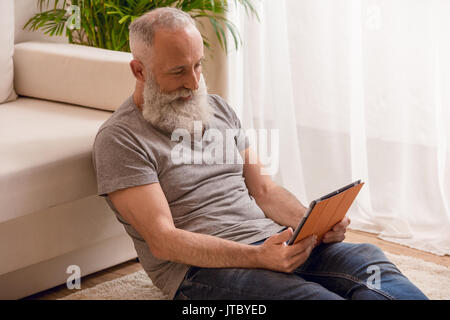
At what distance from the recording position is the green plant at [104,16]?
2583 mm

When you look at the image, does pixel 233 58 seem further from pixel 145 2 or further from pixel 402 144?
pixel 402 144

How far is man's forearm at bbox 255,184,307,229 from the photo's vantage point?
1.74 meters

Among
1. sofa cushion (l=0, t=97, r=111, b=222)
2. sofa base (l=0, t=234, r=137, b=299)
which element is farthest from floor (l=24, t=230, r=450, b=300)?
sofa cushion (l=0, t=97, r=111, b=222)

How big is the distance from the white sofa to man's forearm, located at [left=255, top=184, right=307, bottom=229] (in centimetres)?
47

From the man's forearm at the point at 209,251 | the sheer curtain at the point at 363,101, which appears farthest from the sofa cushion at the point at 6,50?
the man's forearm at the point at 209,251

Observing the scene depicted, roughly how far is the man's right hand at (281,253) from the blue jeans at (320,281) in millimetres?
17

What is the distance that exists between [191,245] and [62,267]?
2.07 ft

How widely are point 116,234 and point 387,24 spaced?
130 centimetres

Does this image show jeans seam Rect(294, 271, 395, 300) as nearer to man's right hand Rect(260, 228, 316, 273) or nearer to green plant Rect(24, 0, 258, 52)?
man's right hand Rect(260, 228, 316, 273)

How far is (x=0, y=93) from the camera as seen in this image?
2.28m

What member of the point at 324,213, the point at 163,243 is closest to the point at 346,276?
the point at 324,213

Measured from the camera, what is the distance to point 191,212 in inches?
62.9

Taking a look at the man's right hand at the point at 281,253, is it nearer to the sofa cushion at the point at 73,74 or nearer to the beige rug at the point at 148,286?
the beige rug at the point at 148,286

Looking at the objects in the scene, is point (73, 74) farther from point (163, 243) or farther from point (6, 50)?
point (163, 243)
